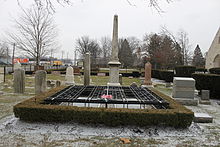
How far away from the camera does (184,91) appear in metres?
8.42

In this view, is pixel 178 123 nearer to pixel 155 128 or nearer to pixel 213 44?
pixel 155 128

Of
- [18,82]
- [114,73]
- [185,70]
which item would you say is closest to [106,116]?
[114,73]

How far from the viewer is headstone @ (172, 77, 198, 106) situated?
27.2 ft

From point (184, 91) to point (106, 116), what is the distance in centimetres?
554

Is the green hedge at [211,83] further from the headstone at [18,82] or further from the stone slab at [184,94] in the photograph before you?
the headstone at [18,82]

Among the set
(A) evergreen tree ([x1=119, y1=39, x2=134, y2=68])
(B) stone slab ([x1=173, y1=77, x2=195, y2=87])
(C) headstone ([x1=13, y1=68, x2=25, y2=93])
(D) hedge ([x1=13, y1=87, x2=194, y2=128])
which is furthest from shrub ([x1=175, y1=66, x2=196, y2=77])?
(A) evergreen tree ([x1=119, y1=39, x2=134, y2=68])

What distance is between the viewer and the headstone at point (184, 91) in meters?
8.30

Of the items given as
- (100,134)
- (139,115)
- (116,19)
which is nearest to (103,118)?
(100,134)

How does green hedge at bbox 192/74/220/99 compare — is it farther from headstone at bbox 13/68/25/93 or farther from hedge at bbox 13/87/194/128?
headstone at bbox 13/68/25/93

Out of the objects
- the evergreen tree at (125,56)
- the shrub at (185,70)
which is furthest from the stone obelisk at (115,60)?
the evergreen tree at (125,56)

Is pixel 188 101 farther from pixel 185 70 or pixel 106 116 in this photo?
pixel 185 70

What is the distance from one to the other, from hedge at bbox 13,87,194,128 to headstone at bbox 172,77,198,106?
4103 millimetres

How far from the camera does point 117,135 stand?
415 cm

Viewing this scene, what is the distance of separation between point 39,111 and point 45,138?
84 cm
